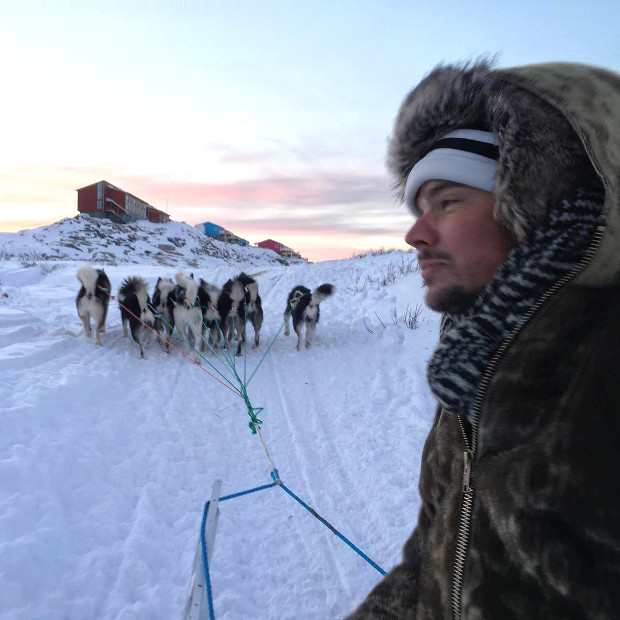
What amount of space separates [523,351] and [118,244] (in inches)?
1503

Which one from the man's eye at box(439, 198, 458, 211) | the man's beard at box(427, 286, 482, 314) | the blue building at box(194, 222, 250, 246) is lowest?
the man's beard at box(427, 286, 482, 314)

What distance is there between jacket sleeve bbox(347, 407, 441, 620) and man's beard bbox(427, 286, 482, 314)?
1.15ft

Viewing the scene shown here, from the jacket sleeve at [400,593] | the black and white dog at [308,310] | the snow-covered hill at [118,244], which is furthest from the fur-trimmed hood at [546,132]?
the snow-covered hill at [118,244]

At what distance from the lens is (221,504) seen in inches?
126

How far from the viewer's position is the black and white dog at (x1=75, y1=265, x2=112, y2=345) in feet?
24.7

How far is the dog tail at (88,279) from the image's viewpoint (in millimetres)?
7566

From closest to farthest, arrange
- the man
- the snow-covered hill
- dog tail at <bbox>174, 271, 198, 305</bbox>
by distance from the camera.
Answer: the man
dog tail at <bbox>174, 271, 198, 305</bbox>
the snow-covered hill

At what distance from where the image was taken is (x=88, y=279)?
763cm

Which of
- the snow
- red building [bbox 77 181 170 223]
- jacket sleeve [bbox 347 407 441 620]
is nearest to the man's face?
jacket sleeve [bbox 347 407 441 620]

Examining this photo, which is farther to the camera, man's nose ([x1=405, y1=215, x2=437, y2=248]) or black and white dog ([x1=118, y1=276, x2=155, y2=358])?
black and white dog ([x1=118, y1=276, x2=155, y2=358])

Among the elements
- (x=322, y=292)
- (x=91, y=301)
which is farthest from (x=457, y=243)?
(x=91, y=301)

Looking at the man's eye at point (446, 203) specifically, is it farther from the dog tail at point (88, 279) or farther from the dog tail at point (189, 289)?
the dog tail at point (88, 279)

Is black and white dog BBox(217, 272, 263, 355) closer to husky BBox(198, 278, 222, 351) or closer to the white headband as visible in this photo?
husky BBox(198, 278, 222, 351)

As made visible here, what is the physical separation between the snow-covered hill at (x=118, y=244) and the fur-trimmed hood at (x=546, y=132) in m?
27.1
